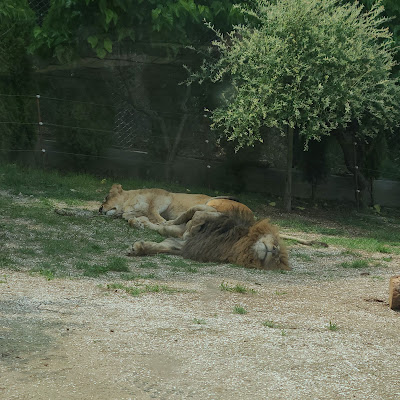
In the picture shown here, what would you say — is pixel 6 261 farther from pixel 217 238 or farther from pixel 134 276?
pixel 217 238

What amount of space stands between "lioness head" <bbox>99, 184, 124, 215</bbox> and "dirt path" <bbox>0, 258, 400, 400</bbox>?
12.1 feet

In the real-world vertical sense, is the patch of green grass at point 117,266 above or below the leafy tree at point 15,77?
below

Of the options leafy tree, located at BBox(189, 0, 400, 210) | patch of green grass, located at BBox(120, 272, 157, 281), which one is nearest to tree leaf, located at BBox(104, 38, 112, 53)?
leafy tree, located at BBox(189, 0, 400, 210)

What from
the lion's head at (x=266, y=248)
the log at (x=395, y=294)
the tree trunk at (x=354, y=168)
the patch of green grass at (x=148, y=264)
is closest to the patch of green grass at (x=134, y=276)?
the patch of green grass at (x=148, y=264)

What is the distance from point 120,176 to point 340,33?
17.9ft

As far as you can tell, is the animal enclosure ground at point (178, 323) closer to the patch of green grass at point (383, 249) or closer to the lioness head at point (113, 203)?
the patch of green grass at point (383, 249)

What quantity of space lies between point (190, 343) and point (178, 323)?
1.71 feet

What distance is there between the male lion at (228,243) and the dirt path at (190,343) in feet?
4.13

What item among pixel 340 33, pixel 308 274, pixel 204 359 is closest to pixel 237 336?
pixel 204 359

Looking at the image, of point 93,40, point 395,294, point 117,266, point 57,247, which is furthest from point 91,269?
point 93,40

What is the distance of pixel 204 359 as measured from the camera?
4.45 m

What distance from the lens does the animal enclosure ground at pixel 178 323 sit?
13.2ft

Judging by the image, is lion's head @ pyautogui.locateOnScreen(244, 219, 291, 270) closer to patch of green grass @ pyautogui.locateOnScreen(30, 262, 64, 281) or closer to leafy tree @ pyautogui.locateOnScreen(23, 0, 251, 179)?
patch of green grass @ pyautogui.locateOnScreen(30, 262, 64, 281)

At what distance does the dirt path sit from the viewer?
3.97 m
